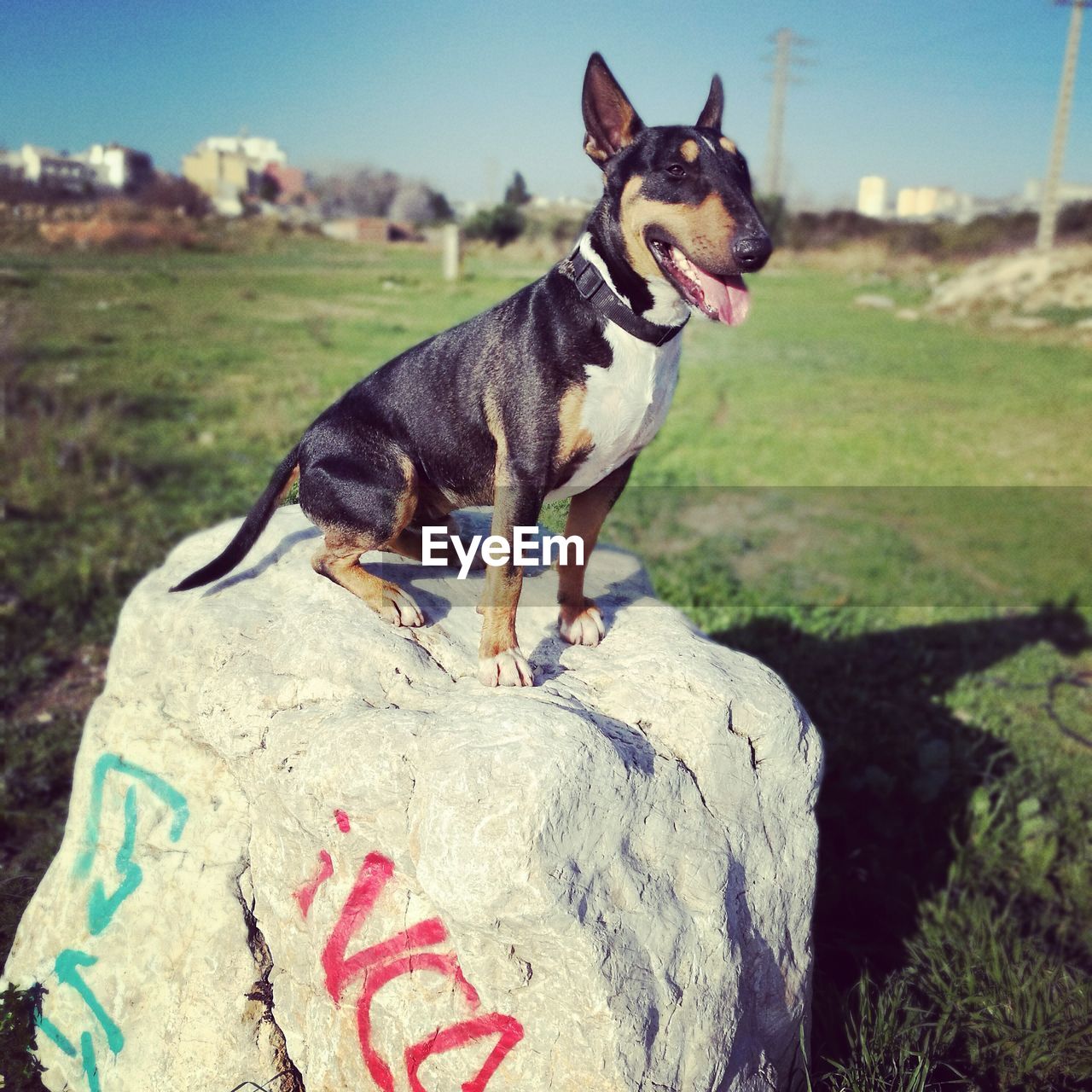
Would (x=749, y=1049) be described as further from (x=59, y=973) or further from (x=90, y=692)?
(x=90, y=692)

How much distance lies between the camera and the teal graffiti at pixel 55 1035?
9.98 ft

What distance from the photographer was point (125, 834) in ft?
10.4

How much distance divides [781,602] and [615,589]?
313 cm

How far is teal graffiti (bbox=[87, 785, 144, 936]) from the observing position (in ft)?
10.0

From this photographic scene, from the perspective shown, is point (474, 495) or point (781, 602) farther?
point (781, 602)

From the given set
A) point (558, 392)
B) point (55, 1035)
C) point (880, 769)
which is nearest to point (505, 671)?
point (558, 392)

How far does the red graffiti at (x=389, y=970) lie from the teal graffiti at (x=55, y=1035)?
1.09m

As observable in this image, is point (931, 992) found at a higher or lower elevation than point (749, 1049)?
A: lower

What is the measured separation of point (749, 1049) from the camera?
264cm

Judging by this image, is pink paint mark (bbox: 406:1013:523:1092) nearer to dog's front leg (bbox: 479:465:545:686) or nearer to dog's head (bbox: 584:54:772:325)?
dog's front leg (bbox: 479:465:545:686)

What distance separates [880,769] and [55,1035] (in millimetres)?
3649

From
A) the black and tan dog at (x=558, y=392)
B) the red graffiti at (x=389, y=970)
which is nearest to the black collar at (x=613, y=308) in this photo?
the black and tan dog at (x=558, y=392)

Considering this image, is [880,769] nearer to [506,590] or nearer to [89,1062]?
[506,590]

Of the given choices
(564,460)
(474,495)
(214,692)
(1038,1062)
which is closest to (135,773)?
(214,692)
